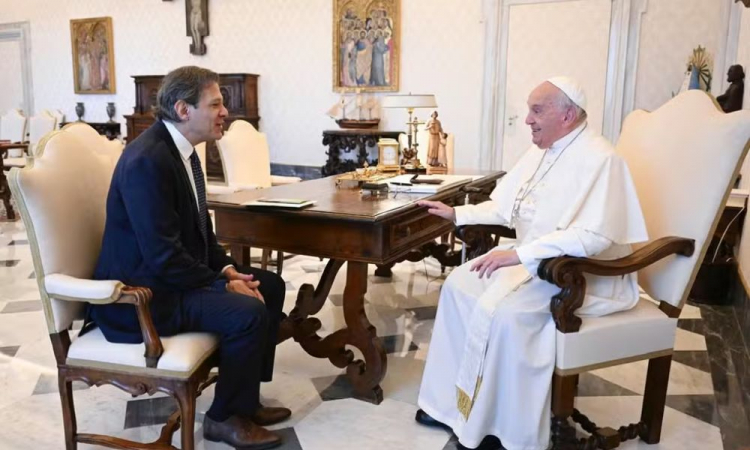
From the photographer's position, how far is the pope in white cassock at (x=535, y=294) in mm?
2049

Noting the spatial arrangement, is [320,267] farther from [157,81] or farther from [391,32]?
[157,81]

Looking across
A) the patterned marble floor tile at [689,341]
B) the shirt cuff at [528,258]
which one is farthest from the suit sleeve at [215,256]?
the patterned marble floor tile at [689,341]

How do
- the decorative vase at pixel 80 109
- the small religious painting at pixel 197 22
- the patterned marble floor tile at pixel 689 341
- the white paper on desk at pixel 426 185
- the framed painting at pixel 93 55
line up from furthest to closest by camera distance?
1. the decorative vase at pixel 80 109
2. the framed painting at pixel 93 55
3. the small religious painting at pixel 197 22
4. the patterned marble floor tile at pixel 689 341
5. the white paper on desk at pixel 426 185

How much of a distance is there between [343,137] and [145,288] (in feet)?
19.7

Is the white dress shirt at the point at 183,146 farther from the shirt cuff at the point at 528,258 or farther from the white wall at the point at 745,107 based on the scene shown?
the white wall at the point at 745,107

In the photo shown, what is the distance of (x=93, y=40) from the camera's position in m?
10.2

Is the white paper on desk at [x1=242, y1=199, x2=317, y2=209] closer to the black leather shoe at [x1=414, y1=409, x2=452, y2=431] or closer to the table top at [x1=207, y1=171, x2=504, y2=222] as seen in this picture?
the table top at [x1=207, y1=171, x2=504, y2=222]

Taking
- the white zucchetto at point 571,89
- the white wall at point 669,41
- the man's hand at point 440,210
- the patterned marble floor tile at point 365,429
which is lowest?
the patterned marble floor tile at point 365,429

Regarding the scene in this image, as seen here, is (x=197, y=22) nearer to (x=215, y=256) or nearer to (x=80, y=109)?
(x=80, y=109)

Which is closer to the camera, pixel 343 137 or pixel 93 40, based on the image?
pixel 343 137

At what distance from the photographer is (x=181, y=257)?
1.96m

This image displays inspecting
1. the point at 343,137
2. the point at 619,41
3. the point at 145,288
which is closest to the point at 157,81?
the point at 343,137

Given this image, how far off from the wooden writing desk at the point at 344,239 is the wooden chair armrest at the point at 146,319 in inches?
29.6

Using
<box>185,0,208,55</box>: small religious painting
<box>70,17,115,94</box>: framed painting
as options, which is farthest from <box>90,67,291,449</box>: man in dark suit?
<box>70,17,115,94</box>: framed painting
